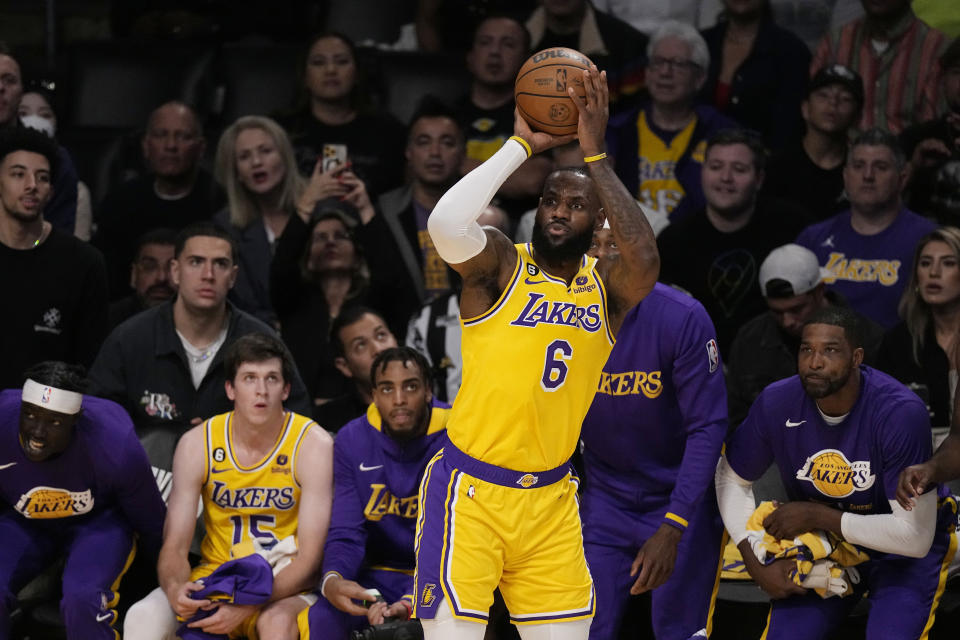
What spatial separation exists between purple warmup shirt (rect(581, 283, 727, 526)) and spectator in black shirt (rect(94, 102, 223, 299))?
3248 millimetres

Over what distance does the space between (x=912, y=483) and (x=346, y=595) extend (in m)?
2.24

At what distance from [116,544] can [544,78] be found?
281 centimetres

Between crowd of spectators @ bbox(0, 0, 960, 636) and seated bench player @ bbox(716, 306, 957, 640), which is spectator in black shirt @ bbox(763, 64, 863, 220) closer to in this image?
crowd of spectators @ bbox(0, 0, 960, 636)

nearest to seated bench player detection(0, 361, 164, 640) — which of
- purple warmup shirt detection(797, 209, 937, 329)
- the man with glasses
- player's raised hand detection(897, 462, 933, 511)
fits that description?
player's raised hand detection(897, 462, 933, 511)

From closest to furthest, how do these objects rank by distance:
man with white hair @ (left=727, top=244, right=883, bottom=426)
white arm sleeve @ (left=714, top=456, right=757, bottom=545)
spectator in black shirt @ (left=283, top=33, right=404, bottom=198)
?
white arm sleeve @ (left=714, top=456, right=757, bottom=545), man with white hair @ (left=727, top=244, right=883, bottom=426), spectator in black shirt @ (left=283, top=33, right=404, bottom=198)

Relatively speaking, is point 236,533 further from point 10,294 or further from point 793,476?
point 793,476

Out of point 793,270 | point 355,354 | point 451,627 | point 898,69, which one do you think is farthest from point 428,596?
point 898,69

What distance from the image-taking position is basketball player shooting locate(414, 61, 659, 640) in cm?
447

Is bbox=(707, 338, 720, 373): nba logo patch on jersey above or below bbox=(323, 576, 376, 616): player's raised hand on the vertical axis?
above

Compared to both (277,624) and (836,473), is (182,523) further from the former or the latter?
(836,473)

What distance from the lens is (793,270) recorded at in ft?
21.1

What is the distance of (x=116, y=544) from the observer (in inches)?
229

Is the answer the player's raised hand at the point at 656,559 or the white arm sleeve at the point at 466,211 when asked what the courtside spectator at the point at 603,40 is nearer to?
the player's raised hand at the point at 656,559

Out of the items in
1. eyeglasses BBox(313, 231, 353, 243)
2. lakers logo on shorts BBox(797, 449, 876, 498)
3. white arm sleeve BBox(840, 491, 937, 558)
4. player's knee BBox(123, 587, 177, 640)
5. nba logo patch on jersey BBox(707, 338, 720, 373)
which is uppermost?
eyeglasses BBox(313, 231, 353, 243)
